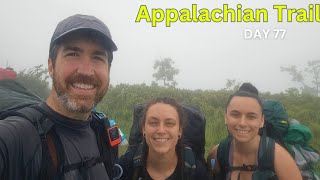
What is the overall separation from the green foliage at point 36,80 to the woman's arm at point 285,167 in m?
20.2

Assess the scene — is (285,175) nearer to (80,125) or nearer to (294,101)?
(80,125)

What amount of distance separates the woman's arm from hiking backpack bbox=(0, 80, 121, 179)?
160cm

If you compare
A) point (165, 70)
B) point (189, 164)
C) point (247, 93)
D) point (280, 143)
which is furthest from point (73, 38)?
point (165, 70)

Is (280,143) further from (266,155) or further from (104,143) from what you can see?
(104,143)

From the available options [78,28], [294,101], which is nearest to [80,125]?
[78,28]

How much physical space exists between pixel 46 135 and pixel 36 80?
21.7 m

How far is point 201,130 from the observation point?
3492 millimetres

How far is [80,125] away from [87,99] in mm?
190

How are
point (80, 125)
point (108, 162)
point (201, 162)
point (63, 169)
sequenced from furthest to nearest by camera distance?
point (201, 162)
point (108, 162)
point (80, 125)
point (63, 169)

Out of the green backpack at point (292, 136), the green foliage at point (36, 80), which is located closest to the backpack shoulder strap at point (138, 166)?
the green backpack at point (292, 136)

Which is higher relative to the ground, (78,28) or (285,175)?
(78,28)

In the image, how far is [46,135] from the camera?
5.72 ft

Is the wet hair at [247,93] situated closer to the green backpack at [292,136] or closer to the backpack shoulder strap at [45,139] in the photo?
the green backpack at [292,136]

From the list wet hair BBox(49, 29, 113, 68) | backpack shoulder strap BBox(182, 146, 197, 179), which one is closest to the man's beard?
wet hair BBox(49, 29, 113, 68)
